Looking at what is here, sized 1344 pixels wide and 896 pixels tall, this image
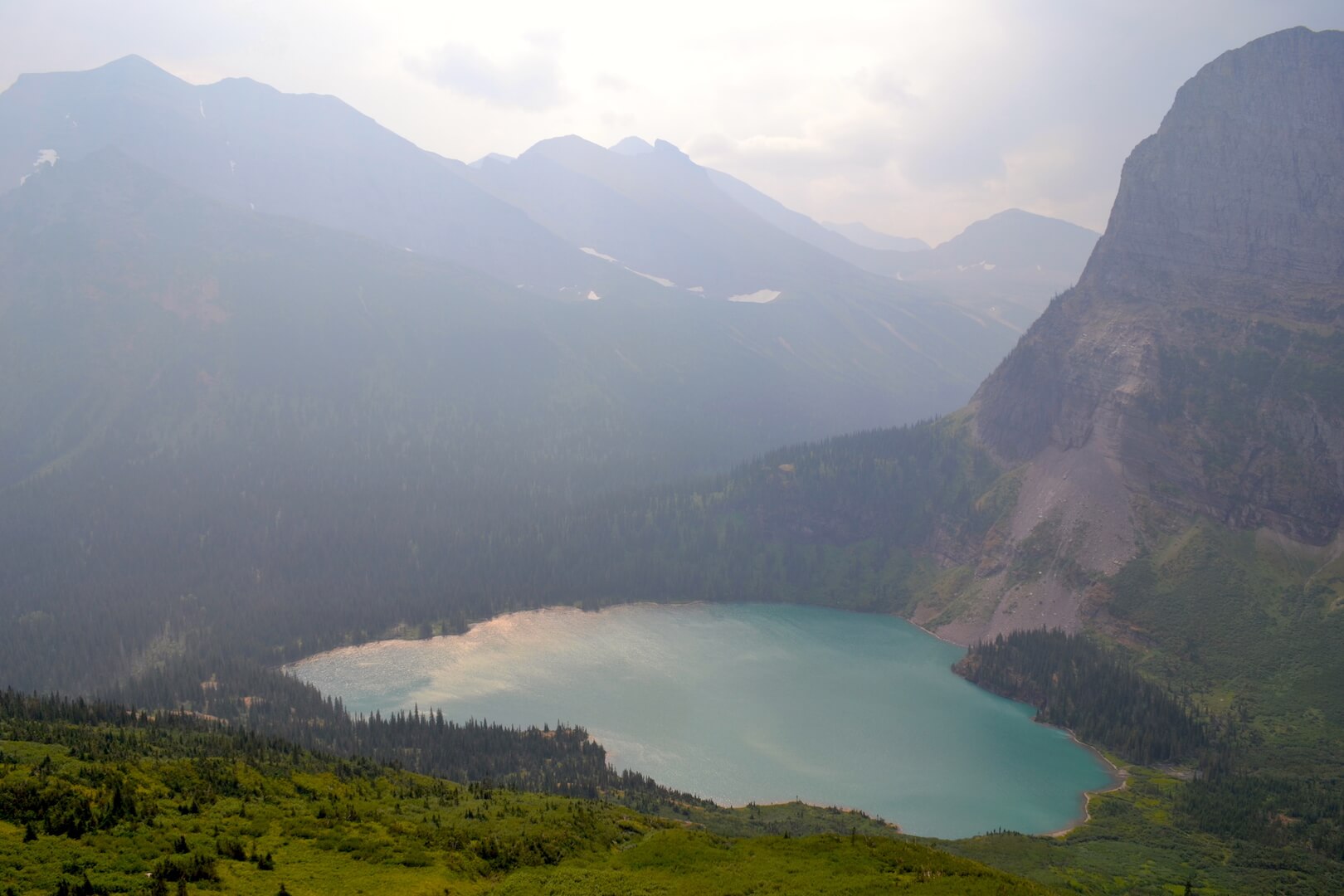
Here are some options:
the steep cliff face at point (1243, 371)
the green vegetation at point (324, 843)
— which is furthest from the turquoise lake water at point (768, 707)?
the green vegetation at point (324, 843)

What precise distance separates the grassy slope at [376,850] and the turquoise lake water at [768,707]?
56625 millimetres

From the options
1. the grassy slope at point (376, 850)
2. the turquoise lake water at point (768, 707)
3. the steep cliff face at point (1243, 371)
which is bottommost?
the turquoise lake water at point (768, 707)

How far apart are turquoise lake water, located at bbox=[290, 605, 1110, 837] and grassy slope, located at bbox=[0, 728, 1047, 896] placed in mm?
56625

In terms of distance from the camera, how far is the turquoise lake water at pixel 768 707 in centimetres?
11688

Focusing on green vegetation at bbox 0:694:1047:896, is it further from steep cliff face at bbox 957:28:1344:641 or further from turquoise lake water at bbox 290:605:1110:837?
steep cliff face at bbox 957:28:1344:641

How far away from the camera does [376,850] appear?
51.8m

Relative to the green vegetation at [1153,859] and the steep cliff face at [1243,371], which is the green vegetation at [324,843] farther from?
the steep cliff face at [1243,371]

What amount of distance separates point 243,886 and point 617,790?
223 feet

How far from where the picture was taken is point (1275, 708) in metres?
128

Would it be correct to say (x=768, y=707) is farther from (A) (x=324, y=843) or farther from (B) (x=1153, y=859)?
(A) (x=324, y=843)

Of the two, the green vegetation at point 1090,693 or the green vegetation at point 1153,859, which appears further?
the green vegetation at point 1090,693

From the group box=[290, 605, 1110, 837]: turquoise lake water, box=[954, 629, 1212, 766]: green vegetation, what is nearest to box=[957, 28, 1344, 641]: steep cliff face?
box=[954, 629, 1212, 766]: green vegetation

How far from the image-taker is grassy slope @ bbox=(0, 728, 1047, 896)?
143 ft

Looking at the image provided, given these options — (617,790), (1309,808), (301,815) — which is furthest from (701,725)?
(301,815)
